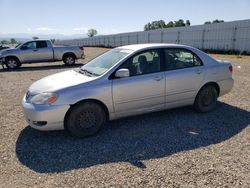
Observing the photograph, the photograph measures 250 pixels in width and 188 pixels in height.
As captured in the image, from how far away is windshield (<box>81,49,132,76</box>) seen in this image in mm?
4889

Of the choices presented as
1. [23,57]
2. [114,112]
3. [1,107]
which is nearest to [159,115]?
[114,112]

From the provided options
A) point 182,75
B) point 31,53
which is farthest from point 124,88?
point 31,53

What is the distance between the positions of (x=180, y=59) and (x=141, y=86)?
1.24 meters

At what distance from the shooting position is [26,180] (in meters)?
3.34

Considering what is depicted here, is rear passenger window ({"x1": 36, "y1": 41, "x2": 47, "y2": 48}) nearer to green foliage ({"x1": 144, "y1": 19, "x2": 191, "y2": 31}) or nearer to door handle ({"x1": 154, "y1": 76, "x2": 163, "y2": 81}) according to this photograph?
door handle ({"x1": 154, "y1": 76, "x2": 163, "y2": 81})

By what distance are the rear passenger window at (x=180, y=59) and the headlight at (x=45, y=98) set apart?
7.77ft

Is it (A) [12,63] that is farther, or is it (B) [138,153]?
(A) [12,63]

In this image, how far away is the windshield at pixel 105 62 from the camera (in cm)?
489

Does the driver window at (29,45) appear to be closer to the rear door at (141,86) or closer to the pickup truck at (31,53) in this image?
the pickup truck at (31,53)

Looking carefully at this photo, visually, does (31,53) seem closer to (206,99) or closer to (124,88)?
(124,88)

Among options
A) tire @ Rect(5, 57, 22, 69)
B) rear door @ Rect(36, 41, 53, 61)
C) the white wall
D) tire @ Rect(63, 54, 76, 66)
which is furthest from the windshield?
the white wall

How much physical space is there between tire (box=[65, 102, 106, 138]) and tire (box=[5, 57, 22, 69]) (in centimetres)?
1245

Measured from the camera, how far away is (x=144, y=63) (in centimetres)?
507

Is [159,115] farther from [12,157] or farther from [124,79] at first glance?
[12,157]
